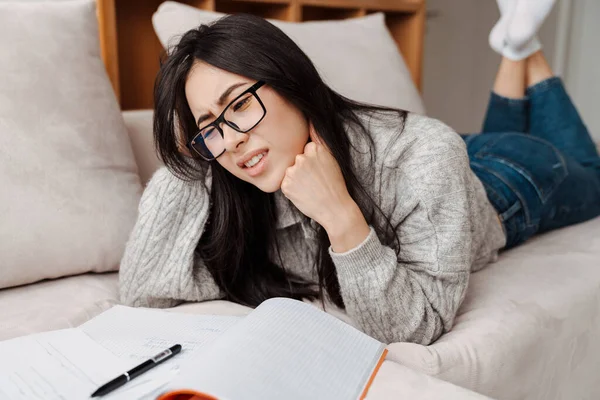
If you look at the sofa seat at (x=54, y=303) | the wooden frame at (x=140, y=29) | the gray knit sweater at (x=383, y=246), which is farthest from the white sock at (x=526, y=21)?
the sofa seat at (x=54, y=303)

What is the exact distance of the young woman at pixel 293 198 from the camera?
Answer: 0.86m

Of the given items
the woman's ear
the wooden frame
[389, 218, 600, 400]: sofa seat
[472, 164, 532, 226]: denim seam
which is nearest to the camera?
[389, 218, 600, 400]: sofa seat

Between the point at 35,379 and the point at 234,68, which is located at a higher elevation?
the point at 234,68

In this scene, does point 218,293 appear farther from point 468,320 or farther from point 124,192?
point 468,320

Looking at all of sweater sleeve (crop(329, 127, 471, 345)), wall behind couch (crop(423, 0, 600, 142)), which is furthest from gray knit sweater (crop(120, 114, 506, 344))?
wall behind couch (crop(423, 0, 600, 142))

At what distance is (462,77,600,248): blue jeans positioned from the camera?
4.46 feet

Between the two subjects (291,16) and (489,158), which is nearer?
(489,158)

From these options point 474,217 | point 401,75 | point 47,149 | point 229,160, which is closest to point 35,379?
point 229,160

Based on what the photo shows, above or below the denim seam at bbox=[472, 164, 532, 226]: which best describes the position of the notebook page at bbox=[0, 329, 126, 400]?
above

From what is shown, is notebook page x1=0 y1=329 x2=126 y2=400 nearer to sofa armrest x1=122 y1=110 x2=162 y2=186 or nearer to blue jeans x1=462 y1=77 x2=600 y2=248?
sofa armrest x1=122 y1=110 x2=162 y2=186

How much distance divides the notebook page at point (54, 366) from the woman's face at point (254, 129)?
321mm

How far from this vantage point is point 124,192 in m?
1.15

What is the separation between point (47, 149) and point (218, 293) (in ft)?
1.29

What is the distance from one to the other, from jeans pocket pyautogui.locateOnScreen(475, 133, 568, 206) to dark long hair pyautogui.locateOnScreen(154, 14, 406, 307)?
0.54m
